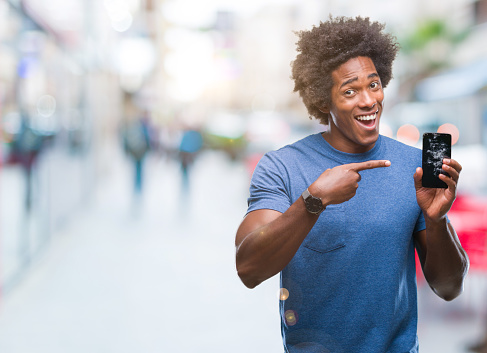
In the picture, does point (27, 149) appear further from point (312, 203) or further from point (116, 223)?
point (312, 203)

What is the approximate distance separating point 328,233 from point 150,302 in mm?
4593

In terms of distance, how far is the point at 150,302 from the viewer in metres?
6.18

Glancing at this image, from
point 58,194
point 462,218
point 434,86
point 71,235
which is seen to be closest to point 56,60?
point 58,194

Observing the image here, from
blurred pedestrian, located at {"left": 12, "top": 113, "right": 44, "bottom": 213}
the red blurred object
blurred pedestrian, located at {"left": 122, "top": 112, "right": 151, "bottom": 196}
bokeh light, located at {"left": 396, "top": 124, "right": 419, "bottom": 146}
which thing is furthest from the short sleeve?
blurred pedestrian, located at {"left": 122, "top": 112, "right": 151, "bottom": 196}

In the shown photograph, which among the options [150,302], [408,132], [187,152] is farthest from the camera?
[187,152]

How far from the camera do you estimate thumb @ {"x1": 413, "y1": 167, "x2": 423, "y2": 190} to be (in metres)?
1.80

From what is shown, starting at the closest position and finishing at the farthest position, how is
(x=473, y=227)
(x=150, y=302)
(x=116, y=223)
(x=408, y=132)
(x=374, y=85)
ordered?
(x=374, y=85) < (x=473, y=227) < (x=150, y=302) < (x=116, y=223) < (x=408, y=132)

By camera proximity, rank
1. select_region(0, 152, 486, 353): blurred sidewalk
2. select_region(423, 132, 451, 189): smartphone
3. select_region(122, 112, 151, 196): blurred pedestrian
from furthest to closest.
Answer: select_region(122, 112, 151, 196): blurred pedestrian → select_region(0, 152, 486, 353): blurred sidewalk → select_region(423, 132, 451, 189): smartphone

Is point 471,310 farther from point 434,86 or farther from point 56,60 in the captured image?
point 434,86

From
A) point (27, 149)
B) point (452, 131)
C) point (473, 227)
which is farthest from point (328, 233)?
point (452, 131)

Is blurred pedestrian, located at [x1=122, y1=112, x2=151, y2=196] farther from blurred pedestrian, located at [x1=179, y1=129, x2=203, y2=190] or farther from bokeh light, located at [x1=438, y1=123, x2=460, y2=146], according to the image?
bokeh light, located at [x1=438, y1=123, x2=460, y2=146]

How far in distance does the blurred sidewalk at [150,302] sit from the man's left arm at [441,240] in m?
2.86

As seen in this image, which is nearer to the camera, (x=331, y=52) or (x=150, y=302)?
(x=331, y=52)

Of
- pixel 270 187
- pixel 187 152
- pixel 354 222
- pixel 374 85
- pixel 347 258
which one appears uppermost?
pixel 187 152
